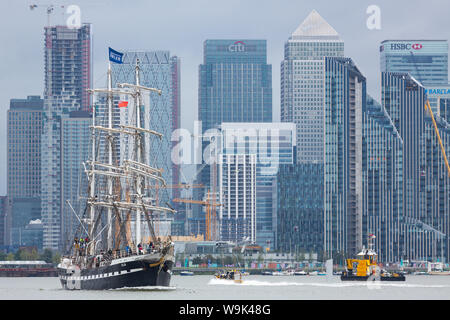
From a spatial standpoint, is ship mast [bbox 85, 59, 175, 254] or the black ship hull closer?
the black ship hull

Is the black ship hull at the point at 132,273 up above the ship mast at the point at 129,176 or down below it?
below

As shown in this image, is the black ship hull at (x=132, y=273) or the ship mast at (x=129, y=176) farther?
the ship mast at (x=129, y=176)

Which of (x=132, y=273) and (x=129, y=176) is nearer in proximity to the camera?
(x=132, y=273)

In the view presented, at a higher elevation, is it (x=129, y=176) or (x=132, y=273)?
(x=129, y=176)

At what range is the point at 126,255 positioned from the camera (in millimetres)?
146750

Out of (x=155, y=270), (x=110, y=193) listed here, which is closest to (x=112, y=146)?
(x=110, y=193)

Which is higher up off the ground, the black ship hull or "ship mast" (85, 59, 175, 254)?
"ship mast" (85, 59, 175, 254)
